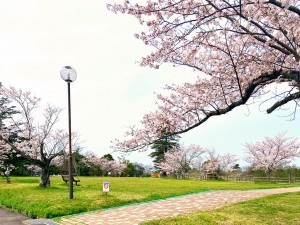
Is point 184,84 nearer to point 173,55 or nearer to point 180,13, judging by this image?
point 173,55

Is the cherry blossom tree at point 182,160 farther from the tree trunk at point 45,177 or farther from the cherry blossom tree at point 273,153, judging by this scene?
the tree trunk at point 45,177

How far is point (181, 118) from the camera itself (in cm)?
579

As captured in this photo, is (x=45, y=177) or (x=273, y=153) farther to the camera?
(x=273, y=153)

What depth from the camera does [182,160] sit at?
4206cm

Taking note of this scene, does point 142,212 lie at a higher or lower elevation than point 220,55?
lower

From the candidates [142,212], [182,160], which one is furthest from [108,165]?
[142,212]

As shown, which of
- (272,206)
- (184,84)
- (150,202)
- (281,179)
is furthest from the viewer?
(281,179)

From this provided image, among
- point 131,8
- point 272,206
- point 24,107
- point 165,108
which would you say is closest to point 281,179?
point 272,206

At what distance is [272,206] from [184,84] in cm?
446

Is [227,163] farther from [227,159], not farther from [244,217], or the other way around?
[244,217]

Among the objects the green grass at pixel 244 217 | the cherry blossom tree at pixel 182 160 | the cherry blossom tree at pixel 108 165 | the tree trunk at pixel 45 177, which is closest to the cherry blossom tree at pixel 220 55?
the green grass at pixel 244 217

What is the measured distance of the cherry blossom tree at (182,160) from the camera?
4181cm

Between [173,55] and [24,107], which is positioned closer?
[173,55]

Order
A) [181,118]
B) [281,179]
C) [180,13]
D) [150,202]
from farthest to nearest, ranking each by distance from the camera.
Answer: [281,179]
[150,202]
[181,118]
[180,13]
